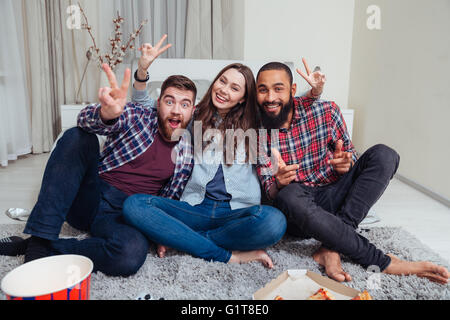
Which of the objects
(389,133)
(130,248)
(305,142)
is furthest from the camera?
(389,133)

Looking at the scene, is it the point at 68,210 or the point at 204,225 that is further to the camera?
the point at 204,225

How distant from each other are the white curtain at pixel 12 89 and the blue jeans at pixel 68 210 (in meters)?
1.65

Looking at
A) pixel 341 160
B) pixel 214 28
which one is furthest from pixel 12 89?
pixel 341 160

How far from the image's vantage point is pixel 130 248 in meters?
1.00

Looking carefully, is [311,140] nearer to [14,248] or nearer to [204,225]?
[204,225]

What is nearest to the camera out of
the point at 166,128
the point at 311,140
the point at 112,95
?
the point at 112,95

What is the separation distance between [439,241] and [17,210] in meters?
1.71

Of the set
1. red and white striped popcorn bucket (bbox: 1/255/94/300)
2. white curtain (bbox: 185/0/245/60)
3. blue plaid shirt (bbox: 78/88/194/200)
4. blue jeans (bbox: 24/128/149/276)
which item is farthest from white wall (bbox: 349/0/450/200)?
red and white striped popcorn bucket (bbox: 1/255/94/300)

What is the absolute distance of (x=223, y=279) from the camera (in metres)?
1.02

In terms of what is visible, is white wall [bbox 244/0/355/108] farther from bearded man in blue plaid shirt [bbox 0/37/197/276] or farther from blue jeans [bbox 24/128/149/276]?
blue jeans [bbox 24/128/149/276]

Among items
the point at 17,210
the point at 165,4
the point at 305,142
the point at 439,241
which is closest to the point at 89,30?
the point at 165,4

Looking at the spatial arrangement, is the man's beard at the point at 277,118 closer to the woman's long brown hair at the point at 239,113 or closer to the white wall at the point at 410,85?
the woman's long brown hair at the point at 239,113

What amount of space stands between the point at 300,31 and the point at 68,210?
2.53 metres
